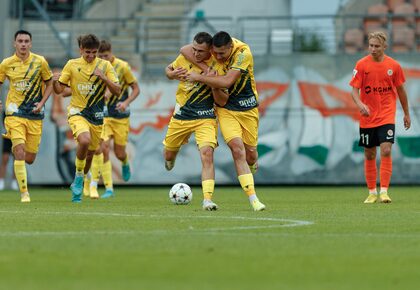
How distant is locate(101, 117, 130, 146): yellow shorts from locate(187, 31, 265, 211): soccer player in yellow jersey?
5.49m

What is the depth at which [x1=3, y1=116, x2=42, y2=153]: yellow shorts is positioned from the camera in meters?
16.6

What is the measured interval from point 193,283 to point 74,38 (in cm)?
2210

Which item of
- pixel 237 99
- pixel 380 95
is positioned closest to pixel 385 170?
pixel 380 95

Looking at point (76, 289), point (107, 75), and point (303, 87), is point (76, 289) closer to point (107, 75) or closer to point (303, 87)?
point (107, 75)

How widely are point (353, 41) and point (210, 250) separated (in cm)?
1948

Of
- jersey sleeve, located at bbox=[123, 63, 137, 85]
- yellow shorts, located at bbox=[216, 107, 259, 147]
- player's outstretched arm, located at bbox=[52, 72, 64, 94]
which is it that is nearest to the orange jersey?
yellow shorts, located at bbox=[216, 107, 259, 147]

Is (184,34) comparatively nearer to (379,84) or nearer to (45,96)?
(45,96)

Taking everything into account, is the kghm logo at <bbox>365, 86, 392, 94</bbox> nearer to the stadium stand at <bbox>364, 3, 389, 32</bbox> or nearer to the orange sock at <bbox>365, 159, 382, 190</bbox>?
the orange sock at <bbox>365, 159, 382, 190</bbox>

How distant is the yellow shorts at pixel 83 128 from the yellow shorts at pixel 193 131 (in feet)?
7.71

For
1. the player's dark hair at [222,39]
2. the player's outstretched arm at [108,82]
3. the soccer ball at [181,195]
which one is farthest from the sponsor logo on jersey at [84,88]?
the player's dark hair at [222,39]

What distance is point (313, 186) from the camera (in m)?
27.4

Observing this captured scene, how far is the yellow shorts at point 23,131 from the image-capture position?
1662 centimetres

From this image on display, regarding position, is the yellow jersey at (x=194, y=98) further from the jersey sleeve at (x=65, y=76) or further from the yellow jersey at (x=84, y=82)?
the jersey sleeve at (x=65, y=76)

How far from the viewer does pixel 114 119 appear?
19.6 metres
